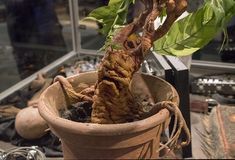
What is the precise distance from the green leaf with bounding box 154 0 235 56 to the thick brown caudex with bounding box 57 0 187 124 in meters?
0.05

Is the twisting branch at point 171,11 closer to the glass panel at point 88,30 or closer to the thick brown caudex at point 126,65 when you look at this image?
the thick brown caudex at point 126,65

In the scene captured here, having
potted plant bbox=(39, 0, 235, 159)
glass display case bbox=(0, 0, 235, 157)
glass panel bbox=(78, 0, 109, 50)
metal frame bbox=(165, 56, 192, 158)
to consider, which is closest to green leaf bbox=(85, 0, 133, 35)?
potted plant bbox=(39, 0, 235, 159)

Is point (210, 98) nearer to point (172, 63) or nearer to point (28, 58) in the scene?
point (172, 63)

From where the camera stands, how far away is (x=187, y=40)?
625 millimetres

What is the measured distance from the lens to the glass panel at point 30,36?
4.90ft

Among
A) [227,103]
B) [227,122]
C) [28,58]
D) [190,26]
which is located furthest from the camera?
[28,58]

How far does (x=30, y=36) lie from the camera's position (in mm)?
1697

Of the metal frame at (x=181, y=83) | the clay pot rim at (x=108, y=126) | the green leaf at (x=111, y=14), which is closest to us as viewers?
the clay pot rim at (x=108, y=126)

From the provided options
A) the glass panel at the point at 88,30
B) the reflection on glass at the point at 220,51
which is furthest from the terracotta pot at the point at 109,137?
the glass panel at the point at 88,30

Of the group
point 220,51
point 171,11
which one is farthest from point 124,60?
point 220,51

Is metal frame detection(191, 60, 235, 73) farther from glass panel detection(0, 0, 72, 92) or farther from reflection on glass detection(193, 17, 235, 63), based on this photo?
glass panel detection(0, 0, 72, 92)

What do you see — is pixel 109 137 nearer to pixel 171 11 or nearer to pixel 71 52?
pixel 171 11

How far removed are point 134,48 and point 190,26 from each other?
0.13 meters

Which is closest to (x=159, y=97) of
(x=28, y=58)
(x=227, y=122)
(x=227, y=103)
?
(x=227, y=122)
